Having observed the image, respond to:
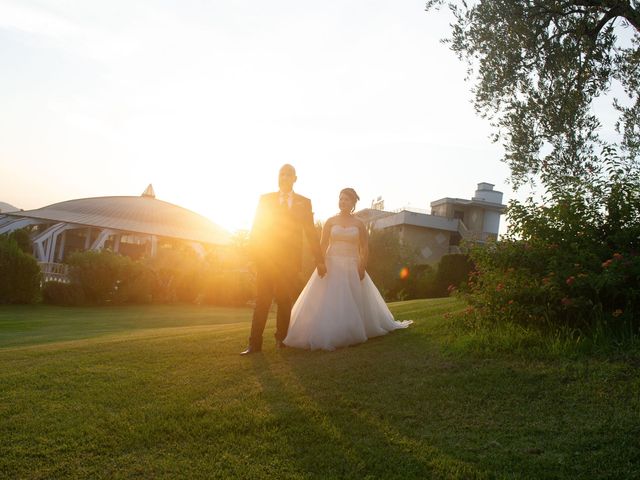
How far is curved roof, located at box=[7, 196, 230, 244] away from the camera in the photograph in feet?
160

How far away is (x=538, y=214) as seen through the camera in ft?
24.5

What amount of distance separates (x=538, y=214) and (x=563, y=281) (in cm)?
140

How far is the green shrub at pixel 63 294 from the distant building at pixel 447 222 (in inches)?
1190

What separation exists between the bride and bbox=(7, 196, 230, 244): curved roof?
4329 cm

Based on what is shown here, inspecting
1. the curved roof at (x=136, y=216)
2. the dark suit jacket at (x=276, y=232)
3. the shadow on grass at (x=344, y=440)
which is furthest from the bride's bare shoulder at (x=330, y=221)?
the curved roof at (x=136, y=216)

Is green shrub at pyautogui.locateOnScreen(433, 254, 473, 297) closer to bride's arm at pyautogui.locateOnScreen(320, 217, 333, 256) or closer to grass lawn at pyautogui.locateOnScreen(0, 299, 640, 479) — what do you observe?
bride's arm at pyautogui.locateOnScreen(320, 217, 333, 256)

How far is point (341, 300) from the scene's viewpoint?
766cm

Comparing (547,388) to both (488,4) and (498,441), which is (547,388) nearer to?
(498,441)

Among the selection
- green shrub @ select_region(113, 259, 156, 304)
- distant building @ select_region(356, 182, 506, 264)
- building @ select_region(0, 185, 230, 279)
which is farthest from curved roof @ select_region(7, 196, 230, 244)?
green shrub @ select_region(113, 259, 156, 304)

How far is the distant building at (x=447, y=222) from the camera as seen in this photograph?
172ft

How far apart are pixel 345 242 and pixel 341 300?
0.93m

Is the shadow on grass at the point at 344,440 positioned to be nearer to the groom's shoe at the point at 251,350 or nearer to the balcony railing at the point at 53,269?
the groom's shoe at the point at 251,350

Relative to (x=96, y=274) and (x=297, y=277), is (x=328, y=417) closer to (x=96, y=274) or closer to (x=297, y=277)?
(x=297, y=277)

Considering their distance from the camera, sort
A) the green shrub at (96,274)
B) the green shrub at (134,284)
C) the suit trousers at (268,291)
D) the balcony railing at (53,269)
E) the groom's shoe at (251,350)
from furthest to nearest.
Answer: the balcony railing at (53,269), the green shrub at (134,284), the green shrub at (96,274), the suit trousers at (268,291), the groom's shoe at (251,350)
